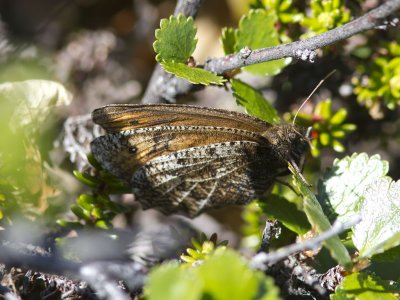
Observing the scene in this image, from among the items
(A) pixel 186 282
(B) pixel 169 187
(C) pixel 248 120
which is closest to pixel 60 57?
(B) pixel 169 187

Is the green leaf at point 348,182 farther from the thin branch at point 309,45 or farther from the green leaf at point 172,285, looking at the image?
the green leaf at point 172,285

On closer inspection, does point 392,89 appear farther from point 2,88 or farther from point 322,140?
point 2,88

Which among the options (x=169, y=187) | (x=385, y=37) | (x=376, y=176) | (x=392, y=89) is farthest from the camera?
(x=385, y=37)

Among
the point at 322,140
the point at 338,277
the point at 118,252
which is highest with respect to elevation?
the point at 322,140

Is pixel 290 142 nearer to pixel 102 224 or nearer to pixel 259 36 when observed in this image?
pixel 259 36

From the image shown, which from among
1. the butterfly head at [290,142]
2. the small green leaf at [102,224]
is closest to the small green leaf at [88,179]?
the small green leaf at [102,224]

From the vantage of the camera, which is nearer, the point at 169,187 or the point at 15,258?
the point at 15,258

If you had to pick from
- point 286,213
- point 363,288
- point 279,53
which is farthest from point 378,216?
point 279,53

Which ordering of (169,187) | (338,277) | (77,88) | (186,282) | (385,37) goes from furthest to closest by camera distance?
(77,88) < (385,37) < (169,187) < (338,277) < (186,282)
